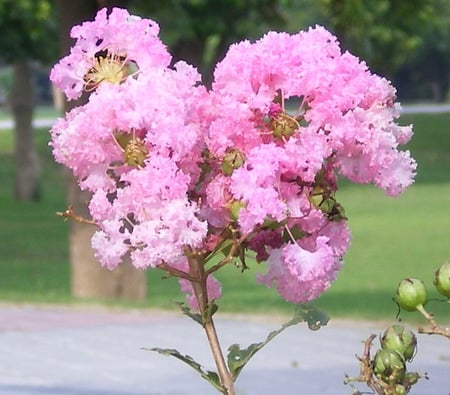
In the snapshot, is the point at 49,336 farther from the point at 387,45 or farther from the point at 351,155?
the point at 387,45

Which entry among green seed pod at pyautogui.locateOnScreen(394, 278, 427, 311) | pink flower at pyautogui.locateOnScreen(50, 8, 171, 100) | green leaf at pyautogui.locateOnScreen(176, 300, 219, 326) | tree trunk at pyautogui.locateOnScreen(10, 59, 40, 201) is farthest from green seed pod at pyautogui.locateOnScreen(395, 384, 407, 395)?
tree trunk at pyautogui.locateOnScreen(10, 59, 40, 201)

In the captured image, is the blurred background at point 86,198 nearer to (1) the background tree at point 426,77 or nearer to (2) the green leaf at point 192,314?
(2) the green leaf at point 192,314

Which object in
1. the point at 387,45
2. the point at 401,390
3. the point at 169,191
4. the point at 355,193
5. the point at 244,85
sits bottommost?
the point at 401,390

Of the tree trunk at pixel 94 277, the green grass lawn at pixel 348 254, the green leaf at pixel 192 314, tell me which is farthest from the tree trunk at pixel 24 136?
the green leaf at pixel 192 314

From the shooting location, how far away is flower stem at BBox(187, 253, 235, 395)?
11.1 feet

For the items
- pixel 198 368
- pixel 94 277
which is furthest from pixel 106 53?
pixel 94 277

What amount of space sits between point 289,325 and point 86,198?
11.3m

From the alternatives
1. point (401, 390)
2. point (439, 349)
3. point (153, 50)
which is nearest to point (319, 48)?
point (153, 50)

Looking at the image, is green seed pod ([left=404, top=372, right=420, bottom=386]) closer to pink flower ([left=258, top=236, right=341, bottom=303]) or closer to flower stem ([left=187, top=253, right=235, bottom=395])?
pink flower ([left=258, top=236, right=341, bottom=303])

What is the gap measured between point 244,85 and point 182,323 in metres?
9.77

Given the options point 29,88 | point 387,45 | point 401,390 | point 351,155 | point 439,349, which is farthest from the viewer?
point 387,45

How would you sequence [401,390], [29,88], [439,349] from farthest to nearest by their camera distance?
[29,88] < [439,349] < [401,390]

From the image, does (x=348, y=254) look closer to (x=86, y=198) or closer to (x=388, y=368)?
(x=86, y=198)

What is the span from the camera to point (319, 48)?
3.39 meters
